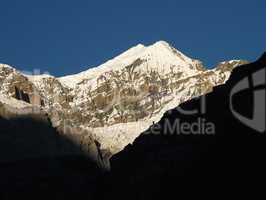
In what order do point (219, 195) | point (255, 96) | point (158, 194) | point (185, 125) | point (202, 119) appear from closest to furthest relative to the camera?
point (219, 195) → point (255, 96) → point (158, 194) → point (202, 119) → point (185, 125)

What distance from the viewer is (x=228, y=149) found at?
86.6 meters

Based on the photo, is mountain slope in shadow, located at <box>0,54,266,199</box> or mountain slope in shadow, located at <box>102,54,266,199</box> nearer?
mountain slope in shadow, located at <box>102,54,266,199</box>

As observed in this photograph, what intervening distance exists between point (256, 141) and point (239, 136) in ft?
13.4

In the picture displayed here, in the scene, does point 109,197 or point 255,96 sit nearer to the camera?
point 255,96

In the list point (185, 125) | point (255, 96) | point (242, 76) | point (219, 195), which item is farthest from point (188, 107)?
point (219, 195)

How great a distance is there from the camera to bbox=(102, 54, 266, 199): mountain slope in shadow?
270 feet

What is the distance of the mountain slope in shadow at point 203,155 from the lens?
8231 centimetres

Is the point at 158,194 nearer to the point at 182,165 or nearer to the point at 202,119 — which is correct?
the point at 182,165

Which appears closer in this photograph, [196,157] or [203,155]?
[203,155]

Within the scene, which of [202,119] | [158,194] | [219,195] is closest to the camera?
[219,195]

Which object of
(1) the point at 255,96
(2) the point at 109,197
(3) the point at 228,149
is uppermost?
(1) the point at 255,96

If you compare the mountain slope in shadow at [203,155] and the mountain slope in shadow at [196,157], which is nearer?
the mountain slope in shadow at [203,155]

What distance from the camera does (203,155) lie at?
91000mm

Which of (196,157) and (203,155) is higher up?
(203,155)
